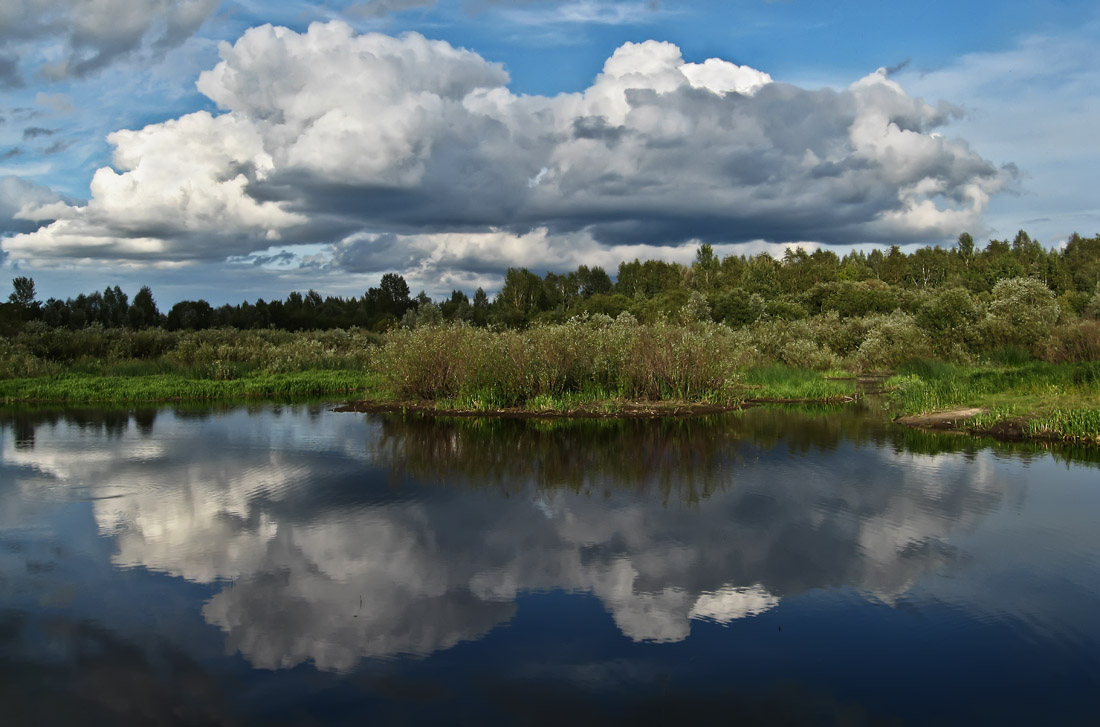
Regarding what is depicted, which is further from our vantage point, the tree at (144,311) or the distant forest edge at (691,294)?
the tree at (144,311)

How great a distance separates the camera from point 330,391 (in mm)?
31484

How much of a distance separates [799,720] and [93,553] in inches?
320

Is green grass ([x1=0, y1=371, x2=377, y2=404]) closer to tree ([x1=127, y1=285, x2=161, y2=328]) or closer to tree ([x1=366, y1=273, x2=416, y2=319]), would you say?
tree ([x1=127, y1=285, x2=161, y2=328])

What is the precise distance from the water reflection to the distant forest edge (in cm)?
4171

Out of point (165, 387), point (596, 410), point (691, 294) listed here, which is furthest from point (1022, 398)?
point (691, 294)

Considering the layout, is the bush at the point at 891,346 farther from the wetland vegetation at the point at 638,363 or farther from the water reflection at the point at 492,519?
the water reflection at the point at 492,519

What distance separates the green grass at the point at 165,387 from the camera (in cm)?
2881

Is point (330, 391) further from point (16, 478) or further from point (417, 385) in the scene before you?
point (16, 478)

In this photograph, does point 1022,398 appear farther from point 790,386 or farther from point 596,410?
point 596,410

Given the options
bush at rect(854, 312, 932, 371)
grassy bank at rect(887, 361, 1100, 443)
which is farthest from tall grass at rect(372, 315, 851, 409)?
bush at rect(854, 312, 932, 371)

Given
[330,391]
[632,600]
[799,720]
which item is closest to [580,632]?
[632,600]

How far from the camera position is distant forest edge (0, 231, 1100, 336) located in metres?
64.3

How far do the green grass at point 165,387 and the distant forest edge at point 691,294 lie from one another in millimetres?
23580

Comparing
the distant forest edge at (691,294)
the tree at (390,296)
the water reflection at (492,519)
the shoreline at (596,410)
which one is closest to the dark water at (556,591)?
the water reflection at (492,519)
